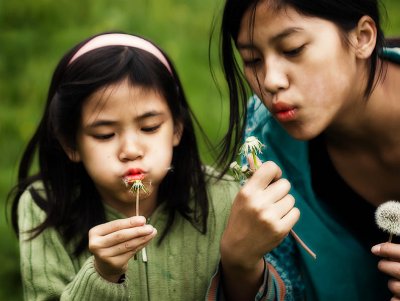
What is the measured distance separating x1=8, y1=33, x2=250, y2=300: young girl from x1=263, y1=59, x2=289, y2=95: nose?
1.30ft

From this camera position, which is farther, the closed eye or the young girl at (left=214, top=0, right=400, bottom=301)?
the closed eye

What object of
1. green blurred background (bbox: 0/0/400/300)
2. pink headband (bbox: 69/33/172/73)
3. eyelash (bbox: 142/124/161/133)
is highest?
green blurred background (bbox: 0/0/400/300)

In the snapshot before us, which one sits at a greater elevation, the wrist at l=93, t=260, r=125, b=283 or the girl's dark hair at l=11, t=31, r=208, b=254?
the girl's dark hair at l=11, t=31, r=208, b=254

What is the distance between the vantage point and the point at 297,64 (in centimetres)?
196

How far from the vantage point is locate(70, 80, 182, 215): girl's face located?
2150 millimetres

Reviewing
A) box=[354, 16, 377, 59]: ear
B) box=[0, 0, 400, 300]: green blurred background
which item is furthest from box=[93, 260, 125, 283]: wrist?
box=[0, 0, 400, 300]: green blurred background

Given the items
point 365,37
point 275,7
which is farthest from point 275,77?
point 365,37

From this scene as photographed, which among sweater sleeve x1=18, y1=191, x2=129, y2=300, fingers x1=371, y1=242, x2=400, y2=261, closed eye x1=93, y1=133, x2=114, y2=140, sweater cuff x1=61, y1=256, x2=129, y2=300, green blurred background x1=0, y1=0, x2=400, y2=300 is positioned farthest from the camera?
green blurred background x1=0, y1=0, x2=400, y2=300

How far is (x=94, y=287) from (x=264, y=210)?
52 cm

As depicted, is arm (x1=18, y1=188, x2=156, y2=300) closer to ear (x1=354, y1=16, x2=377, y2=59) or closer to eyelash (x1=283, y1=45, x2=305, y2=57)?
eyelash (x1=283, y1=45, x2=305, y2=57)

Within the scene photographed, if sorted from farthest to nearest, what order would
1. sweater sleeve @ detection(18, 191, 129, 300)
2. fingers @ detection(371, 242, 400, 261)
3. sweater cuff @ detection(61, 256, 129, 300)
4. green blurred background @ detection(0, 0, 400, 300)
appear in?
green blurred background @ detection(0, 0, 400, 300) → sweater sleeve @ detection(18, 191, 129, 300) → sweater cuff @ detection(61, 256, 129, 300) → fingers @ detection(371, 242, 400, 261)

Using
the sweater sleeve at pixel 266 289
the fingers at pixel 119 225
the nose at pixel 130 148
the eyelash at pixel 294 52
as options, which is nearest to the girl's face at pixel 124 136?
the nose at pixel 130 148

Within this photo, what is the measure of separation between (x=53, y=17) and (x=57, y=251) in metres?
2.35

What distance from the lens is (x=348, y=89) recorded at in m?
2.08
